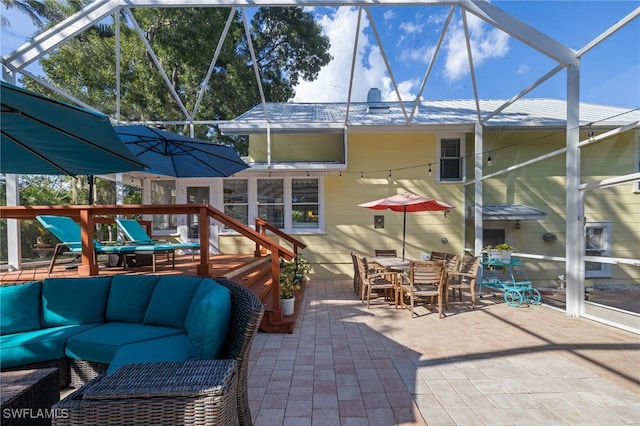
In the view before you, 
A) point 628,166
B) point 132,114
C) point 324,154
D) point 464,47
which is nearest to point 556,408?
point 628,166

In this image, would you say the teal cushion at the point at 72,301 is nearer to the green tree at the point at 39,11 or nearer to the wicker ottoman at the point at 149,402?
the wicker ottoman at the point at 149,402

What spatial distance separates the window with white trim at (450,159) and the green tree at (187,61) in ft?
28.3

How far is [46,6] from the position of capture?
1498cm

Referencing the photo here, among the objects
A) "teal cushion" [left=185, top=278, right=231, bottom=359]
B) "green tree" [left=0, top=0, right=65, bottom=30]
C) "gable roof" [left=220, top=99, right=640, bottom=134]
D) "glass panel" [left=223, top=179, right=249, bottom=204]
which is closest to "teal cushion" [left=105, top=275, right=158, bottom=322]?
"teal cushion" [left=185, top=278, right=231, bottom=359]

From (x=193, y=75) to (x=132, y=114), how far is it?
4.68 metres

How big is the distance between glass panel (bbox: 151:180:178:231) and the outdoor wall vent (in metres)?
6.54

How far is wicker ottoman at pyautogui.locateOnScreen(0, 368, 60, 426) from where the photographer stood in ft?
5.59

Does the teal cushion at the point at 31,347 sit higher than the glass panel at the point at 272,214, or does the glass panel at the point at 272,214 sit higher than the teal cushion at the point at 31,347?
the glass panel at the point at 272,214

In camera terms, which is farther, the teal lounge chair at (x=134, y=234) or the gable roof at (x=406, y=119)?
the gable roof at (x=406, y=119)

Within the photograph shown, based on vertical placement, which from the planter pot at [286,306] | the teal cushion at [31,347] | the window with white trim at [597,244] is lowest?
the planter pot at [286,306]

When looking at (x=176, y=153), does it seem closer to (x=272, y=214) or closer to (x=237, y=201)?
(x=237, y=201)

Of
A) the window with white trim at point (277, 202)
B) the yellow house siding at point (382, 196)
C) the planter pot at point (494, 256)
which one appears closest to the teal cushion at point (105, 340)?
the window with white trim at point (277, 202)

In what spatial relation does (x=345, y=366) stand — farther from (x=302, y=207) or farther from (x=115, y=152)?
(x=302, y=207)

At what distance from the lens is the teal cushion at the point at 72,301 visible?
2984 mm
